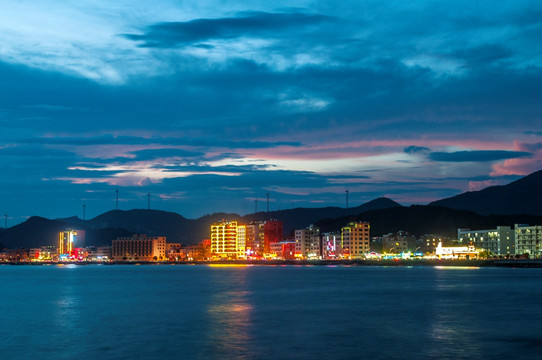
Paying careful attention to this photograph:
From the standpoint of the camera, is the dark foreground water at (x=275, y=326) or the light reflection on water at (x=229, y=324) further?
the light reflection on water at (x=229, y=324)

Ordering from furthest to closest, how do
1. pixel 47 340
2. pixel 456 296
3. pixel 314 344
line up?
pixel 456 296 < pixel 47 340 < pixel 314 344

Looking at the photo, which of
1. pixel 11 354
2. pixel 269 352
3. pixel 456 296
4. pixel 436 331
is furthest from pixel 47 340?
pixel 456 296

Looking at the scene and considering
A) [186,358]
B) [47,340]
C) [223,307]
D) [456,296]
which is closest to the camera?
[186,358]

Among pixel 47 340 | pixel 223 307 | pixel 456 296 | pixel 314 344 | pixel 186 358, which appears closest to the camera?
pixel 186 358

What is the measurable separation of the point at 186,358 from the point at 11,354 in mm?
9840

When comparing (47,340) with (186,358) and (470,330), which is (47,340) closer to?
(186,358)

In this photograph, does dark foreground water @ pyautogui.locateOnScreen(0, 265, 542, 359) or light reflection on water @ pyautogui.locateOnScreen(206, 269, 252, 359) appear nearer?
dark foreground water @ pyautogui.locateOnScreen(0, 265, 542, 359)

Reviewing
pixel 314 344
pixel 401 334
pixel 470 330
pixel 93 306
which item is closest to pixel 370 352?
pixel 314 344

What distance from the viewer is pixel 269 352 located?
39.8 metres

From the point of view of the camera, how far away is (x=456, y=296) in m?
80.3

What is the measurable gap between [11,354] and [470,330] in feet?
94.8

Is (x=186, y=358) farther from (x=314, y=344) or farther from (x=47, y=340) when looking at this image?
(x=47, y=340)

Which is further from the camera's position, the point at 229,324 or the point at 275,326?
the point at 229,324

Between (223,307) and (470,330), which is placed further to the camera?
(223,307)
